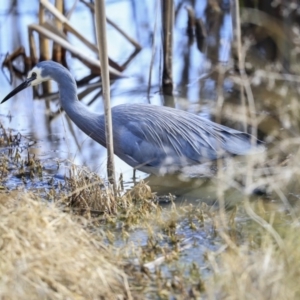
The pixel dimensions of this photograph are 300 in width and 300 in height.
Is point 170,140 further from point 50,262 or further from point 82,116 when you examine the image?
point 50,262

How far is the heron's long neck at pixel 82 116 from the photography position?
18.4 feet

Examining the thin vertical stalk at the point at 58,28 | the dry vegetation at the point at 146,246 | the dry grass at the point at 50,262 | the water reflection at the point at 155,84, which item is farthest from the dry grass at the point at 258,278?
the thin vertical stalk at the point at 58,28

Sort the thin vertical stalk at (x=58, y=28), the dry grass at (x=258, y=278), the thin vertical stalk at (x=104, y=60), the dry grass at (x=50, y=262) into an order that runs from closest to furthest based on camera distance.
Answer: the dry grass at (x=258, y=278)
the dry grass at (x=50, y=262)
the thin vertical stalk at (x=104, y=60)
the thin vertical stalk at (x=58, y=28)

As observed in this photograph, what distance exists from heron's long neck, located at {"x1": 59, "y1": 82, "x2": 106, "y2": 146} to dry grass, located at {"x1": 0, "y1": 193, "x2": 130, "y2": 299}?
2.11m

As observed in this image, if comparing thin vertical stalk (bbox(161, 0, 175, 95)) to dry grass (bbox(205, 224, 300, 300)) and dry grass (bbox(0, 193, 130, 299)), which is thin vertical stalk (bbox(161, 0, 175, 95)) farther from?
dry grass (bbox(205, 224, 300, 300))

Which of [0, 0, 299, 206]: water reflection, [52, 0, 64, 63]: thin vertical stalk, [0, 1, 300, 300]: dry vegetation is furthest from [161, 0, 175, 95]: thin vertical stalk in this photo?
[0, 1, 300, 300]: dry vegetation

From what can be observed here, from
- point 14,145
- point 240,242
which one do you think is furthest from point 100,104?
point 240,242

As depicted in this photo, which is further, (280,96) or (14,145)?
(280,96)

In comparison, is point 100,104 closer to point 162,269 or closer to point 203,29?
point 203,29

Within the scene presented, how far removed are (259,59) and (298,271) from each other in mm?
5674

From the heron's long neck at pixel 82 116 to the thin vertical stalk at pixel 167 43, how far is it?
191 cm

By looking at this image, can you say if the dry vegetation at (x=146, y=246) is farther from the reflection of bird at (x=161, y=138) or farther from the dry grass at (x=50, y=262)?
the reflection of bird at (x=161, y=138)

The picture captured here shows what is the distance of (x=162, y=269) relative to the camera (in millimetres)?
3789

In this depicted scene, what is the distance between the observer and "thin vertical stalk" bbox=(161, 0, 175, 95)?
7266 millimetres
